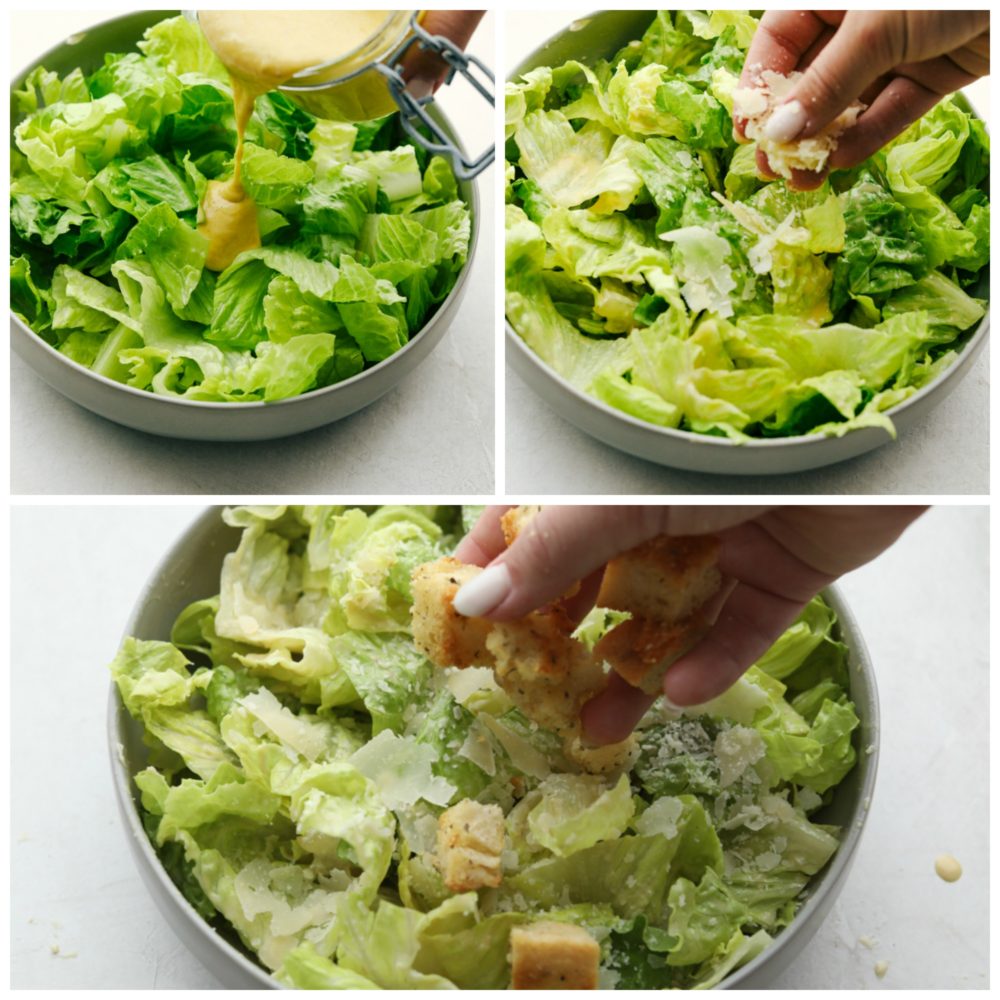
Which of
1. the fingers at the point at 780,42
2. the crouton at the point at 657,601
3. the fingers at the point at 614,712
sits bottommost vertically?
the fingers at the point at 614,712

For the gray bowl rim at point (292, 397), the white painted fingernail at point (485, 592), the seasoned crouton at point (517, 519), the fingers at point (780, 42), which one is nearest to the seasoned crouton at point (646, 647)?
the seasoned crouton at point (517, 519)

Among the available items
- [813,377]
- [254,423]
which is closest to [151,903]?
[254,423]

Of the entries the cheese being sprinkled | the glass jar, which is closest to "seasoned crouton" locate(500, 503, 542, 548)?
the glass jar

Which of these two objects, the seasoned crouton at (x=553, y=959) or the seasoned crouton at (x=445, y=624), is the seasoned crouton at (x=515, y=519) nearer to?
the seasoned crouton at (x=445, y=624)

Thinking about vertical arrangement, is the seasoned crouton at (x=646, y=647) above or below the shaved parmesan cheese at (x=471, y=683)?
above

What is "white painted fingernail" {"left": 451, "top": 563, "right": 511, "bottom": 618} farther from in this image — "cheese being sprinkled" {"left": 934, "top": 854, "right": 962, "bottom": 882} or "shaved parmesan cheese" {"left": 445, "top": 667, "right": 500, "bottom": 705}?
"cheese being sprinkled" {"left": 934, "top": 854, "right": 962, "bottom": 882}

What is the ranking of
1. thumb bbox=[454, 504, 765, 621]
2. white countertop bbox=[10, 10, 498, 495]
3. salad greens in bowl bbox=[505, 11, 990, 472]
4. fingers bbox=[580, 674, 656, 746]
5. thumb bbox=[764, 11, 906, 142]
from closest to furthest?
thumb bbox=[454, 504, 765, 621], fingers bbox=[580, 674, 656, 746], thumb bbox=[764, 11, 906, 142], salad greens in bowl bbox=[505, 11, 990, 472], white countertop bbox=[10, 10, 498, 495]

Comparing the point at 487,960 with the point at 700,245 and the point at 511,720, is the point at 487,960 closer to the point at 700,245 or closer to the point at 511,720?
the point at 511,720
